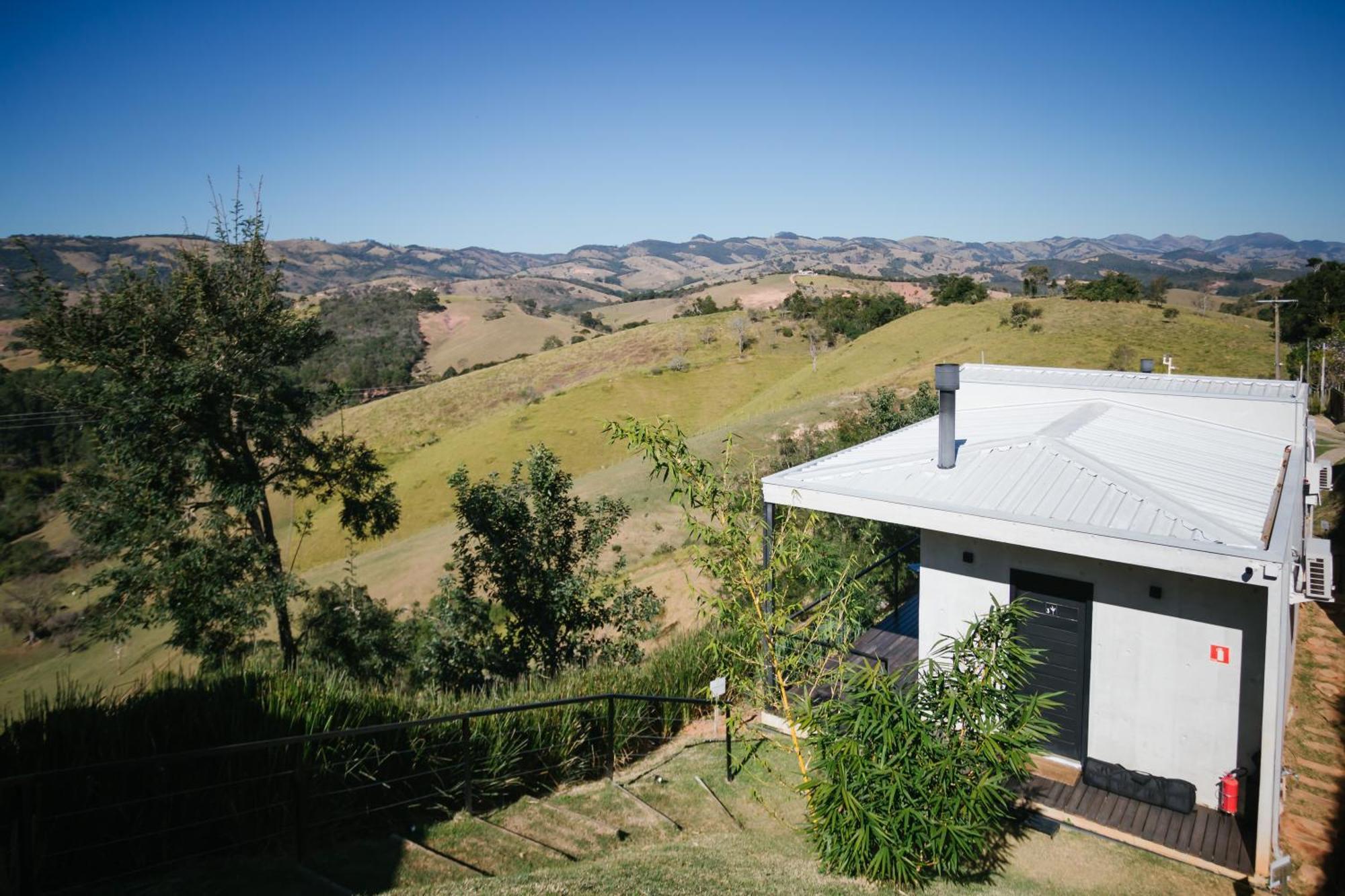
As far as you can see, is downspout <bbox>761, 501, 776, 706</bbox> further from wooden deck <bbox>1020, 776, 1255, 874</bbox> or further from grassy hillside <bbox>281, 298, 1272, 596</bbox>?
grassy hillside <bbox>281, 298, 1272, 596</bbox>

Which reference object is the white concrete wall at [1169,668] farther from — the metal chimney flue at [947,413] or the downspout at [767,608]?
the downspout at [767,608]

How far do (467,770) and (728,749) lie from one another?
2800 mm

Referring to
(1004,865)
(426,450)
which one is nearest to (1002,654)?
(1004,865)

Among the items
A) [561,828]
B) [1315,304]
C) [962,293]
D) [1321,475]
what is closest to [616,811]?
[561,828]

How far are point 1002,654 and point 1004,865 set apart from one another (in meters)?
2.43

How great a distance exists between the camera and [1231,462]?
395 inches

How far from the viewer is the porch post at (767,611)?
6.75 m

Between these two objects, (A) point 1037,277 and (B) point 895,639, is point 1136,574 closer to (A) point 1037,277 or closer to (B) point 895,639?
(B) point 895,639

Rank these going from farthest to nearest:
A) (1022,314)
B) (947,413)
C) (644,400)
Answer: (644,400), (1022,314), (947,413)

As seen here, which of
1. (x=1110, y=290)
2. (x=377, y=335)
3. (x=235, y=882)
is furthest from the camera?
(x=377, y=335)

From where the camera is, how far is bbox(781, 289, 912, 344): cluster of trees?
211ft

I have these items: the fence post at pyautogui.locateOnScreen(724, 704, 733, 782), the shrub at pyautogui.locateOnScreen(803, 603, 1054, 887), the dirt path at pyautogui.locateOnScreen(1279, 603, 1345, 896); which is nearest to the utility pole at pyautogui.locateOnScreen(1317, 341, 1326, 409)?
the dirt path at pyautogui.locateOnScreen(1279, 603, 1345, 896)

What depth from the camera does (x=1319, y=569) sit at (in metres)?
8.85

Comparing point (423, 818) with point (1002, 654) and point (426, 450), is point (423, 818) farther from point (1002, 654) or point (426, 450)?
point (426, 450)
